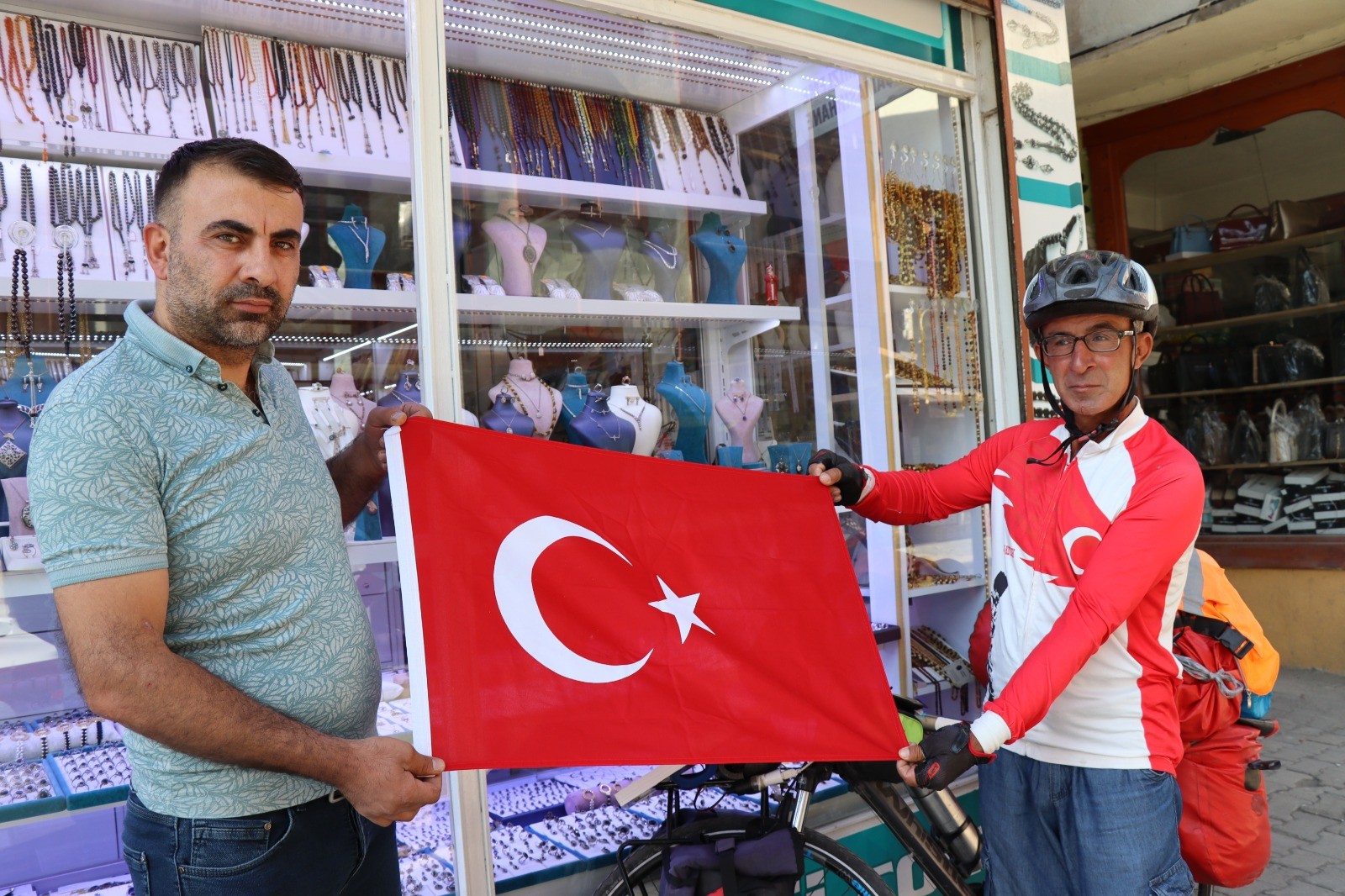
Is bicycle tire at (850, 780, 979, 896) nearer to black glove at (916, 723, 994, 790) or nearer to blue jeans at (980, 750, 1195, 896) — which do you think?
blue jeans at (980, 750, 1195, 896)

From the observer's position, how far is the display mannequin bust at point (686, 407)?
3287 mm

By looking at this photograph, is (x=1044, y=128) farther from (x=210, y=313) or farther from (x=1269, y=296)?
(x=1269, y=296)

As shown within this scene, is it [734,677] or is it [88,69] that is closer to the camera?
[734,677]

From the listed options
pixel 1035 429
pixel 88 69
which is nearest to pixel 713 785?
pixel 1035 429

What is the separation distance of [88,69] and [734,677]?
2.30 meters

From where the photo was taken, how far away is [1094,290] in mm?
2035

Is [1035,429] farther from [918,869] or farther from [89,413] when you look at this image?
[89,413]

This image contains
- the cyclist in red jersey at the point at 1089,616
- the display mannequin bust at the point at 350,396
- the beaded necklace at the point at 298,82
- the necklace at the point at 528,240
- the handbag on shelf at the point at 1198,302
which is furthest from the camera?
the handbag on shelf at the point at 1198,302

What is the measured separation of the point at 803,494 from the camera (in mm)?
2285

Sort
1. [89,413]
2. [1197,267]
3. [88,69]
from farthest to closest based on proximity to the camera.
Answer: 1. [1197,267]
2. [88,69]
3. [89,413]

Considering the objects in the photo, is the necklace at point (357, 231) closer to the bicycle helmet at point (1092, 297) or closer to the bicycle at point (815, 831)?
the bicycle at point (815, 831)

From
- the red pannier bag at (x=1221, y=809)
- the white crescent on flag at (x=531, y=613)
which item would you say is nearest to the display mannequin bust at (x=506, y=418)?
the white crescent on flag at (x=531, y=613)

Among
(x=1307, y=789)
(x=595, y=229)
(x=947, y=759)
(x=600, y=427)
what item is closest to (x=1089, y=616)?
(x=947, y=759)

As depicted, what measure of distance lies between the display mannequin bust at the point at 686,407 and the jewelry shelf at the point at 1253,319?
451 centimetres
